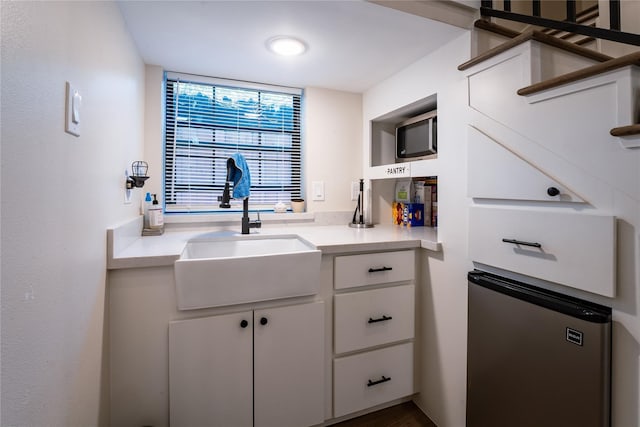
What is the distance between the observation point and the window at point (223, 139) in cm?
202

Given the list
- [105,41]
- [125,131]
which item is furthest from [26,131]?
[125,131]

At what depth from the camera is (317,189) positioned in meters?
2.26

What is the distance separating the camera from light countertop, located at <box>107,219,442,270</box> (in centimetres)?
119

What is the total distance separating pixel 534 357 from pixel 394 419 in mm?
909

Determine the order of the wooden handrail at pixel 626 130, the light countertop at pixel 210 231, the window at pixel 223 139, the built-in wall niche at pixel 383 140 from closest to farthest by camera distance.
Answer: the wooden handrail at pixel 626 130
the light countertop at pixel 210 231
the window at pixel 223 139
the built-in wall niche at pixel 383 140

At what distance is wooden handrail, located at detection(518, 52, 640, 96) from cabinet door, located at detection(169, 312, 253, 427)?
145 centimetres

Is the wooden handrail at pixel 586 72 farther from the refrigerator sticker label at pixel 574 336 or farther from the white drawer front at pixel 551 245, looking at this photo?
the refrigerator sticker label at pixel 574 336

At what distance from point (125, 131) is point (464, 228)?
171 centimetres

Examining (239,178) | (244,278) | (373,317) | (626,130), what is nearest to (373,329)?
(373,317)

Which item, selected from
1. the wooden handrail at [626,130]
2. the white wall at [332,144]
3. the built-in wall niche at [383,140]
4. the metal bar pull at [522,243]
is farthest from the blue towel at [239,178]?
the wooden handrail at [626,130]

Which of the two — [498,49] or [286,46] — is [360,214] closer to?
[286,46]

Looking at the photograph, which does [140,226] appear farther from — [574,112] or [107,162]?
[574,112]

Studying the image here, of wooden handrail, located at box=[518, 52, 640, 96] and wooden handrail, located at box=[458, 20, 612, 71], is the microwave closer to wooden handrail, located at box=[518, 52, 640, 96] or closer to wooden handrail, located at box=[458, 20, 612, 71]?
wooden handrail, located at box=[458, 20, 612, 71]

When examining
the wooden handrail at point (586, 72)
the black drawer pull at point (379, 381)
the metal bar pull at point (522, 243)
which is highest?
the wooden handrail at point (586, 72)
